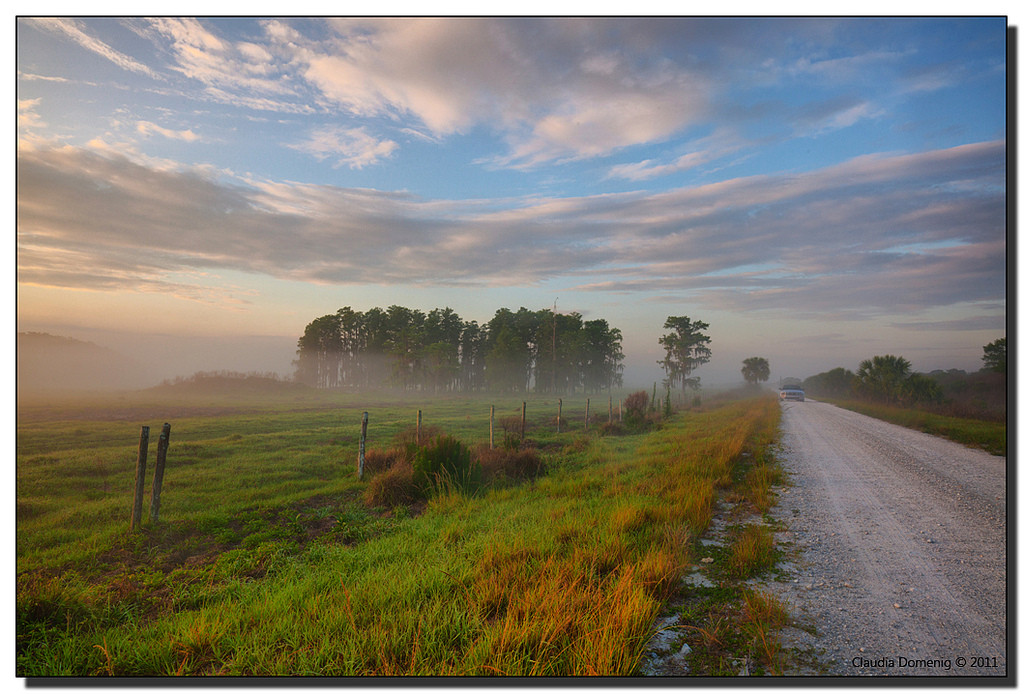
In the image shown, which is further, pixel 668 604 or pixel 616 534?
pixel 616 534

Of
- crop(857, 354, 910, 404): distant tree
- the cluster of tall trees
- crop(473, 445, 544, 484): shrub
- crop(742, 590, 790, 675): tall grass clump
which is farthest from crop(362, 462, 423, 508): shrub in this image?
crop(857, 354, 910, 404): distant tree

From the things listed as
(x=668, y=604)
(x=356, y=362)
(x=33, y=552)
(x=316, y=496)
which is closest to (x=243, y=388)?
(x=356, y=362)

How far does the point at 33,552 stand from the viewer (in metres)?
4.91

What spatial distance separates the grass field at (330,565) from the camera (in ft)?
10.1

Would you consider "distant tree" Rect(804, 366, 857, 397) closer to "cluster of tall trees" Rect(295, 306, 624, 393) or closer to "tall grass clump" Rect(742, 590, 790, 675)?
"cluster of tall trees" Rect(295, 306, 624, 393)

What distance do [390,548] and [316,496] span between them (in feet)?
15.6

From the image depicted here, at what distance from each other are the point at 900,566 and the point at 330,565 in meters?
7.00

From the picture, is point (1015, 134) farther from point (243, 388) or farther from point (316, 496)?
point (243, 388)

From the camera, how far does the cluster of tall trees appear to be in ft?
63.2

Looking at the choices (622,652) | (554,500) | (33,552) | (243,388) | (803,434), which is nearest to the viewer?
(622,652)

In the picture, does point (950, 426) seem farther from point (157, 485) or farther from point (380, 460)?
point (157, 485)

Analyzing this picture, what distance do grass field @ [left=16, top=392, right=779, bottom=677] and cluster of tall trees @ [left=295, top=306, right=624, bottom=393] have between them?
26.7 feet

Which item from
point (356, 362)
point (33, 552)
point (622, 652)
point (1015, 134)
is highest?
point (1015, 134)

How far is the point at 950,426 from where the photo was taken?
48.0 feet
